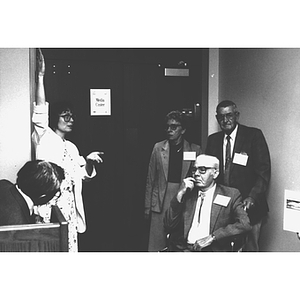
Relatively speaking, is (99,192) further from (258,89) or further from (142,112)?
(258,89)

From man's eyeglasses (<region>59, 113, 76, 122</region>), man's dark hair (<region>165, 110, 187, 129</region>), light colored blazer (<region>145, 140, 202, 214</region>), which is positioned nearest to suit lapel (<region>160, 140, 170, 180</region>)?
light colored blazer (<region>145, 140, 202, 214</region>)

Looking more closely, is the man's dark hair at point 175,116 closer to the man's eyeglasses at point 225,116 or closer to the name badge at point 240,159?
the man's eyeglasses at point 225,116

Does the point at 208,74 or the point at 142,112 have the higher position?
the point at 208,74

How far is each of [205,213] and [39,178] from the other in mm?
924

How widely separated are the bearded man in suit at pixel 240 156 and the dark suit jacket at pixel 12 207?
1.03m

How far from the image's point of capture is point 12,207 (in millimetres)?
2559

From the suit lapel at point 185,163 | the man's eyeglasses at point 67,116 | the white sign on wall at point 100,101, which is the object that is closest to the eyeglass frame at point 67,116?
the man's eyeglasses at point 67,116

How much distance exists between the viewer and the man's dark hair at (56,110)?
102 inches

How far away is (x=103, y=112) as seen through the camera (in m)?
2.65

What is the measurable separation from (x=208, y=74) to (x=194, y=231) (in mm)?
871

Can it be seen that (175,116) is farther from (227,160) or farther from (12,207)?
(12,207)
